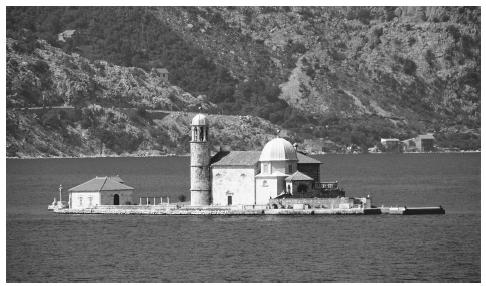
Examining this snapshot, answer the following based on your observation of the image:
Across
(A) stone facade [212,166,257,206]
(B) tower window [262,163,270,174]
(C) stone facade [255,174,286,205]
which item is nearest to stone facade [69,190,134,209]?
(A) stone facade [212,166,257,206]

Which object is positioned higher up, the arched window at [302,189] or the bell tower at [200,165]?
the bell tower at [200,165]

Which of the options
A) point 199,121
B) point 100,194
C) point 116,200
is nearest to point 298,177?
point 199,121

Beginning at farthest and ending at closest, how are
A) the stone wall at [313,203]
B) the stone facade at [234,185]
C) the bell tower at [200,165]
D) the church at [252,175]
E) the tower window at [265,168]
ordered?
1. the bell tower at [200,165]
2. the stone facade at [234,185]
3. the tower window at [265,168]
4. the church at [252,175]
5. the stone wall at [313,203]

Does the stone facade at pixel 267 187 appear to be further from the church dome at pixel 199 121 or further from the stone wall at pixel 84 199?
the stone wall at pixel 84 199

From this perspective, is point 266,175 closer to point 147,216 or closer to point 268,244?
point 147,216

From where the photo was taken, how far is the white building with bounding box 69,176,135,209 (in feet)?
393

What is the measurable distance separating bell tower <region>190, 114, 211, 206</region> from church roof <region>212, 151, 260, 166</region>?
0.92 m

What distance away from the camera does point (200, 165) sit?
116 m

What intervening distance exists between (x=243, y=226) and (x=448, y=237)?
14.5 meters

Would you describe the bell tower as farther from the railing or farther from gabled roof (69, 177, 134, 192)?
the railing

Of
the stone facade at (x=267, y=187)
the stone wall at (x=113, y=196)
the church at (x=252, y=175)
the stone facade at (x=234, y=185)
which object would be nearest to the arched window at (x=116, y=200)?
the stone wall at (x=113, y=196)

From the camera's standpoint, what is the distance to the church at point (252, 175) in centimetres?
11438

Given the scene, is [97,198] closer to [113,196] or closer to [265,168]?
[113,196]

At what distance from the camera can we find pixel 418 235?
100 m
